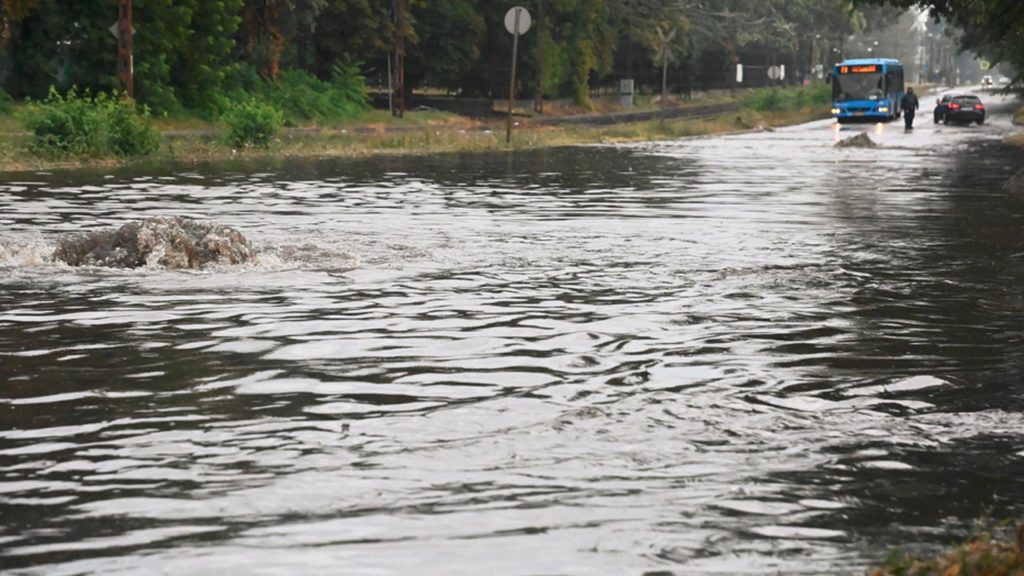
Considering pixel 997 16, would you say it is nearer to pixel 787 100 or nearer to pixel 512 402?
pixel 512 402

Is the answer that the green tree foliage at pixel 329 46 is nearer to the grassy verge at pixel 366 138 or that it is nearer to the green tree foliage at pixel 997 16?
the green tree foliage at pixel 997 16

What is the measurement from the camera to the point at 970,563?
219 inches

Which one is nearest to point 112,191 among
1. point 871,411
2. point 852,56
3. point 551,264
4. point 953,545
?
point 551,264

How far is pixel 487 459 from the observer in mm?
7828

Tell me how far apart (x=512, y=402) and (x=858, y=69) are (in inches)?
2847

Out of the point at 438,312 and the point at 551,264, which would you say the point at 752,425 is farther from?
the point at 551,264

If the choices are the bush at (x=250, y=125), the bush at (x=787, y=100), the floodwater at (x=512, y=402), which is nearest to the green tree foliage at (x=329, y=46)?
the bush at (x=787, y=100)

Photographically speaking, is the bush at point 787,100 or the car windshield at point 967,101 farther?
the bush at point 787,100

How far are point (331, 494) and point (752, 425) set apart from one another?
8.15 feet

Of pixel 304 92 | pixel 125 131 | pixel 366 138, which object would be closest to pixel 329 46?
pixel 304 92

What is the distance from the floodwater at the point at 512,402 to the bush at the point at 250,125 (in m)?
20.2

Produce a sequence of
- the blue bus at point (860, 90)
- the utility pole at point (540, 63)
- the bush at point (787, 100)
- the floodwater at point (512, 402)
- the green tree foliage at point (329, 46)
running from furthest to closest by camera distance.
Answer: the bush at point (787, 100), the blue bus at point (860, 90), the utility pole at point (540, 63), the green tree foliage at point (329, 46), the floodwater at point (512, 402)

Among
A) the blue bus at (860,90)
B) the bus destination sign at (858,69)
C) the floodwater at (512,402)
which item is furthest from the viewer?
the bus destination sign at (858,69)

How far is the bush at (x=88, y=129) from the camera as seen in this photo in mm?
34844
